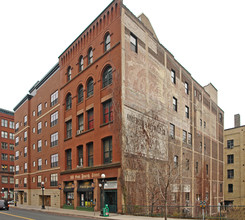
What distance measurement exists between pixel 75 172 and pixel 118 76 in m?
14.6


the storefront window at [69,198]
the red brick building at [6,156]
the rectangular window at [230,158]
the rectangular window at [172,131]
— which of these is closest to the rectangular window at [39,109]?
the storefront window at [69,198]

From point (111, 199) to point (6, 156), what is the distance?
225ft

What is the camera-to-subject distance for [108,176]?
96.1ft

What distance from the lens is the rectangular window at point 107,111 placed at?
1216 inches

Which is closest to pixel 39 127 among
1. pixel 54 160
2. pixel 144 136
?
pixel 54 160

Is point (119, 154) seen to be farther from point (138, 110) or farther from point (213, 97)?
point (213, 97)

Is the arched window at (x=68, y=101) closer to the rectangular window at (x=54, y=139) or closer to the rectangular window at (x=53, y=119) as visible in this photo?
the rectangular window at (x=53, y=119)

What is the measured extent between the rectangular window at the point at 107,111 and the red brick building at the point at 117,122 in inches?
4.6

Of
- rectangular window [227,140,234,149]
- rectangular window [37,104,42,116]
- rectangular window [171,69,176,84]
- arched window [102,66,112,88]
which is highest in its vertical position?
rectangular window [171,69,176,84]

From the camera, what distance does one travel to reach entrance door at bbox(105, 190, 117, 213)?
28497 mm

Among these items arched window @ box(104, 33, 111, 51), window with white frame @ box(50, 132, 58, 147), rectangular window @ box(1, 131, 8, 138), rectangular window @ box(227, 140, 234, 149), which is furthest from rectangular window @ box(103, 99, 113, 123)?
rectangular window @ box(1, 131, 8, 138)

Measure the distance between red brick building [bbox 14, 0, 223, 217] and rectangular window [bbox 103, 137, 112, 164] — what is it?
11cm

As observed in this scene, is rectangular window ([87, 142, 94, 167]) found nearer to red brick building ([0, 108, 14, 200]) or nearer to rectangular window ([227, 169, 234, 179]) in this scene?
rectangular window ([227, 169, 234, 179])

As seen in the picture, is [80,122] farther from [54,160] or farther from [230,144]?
[230,144]
